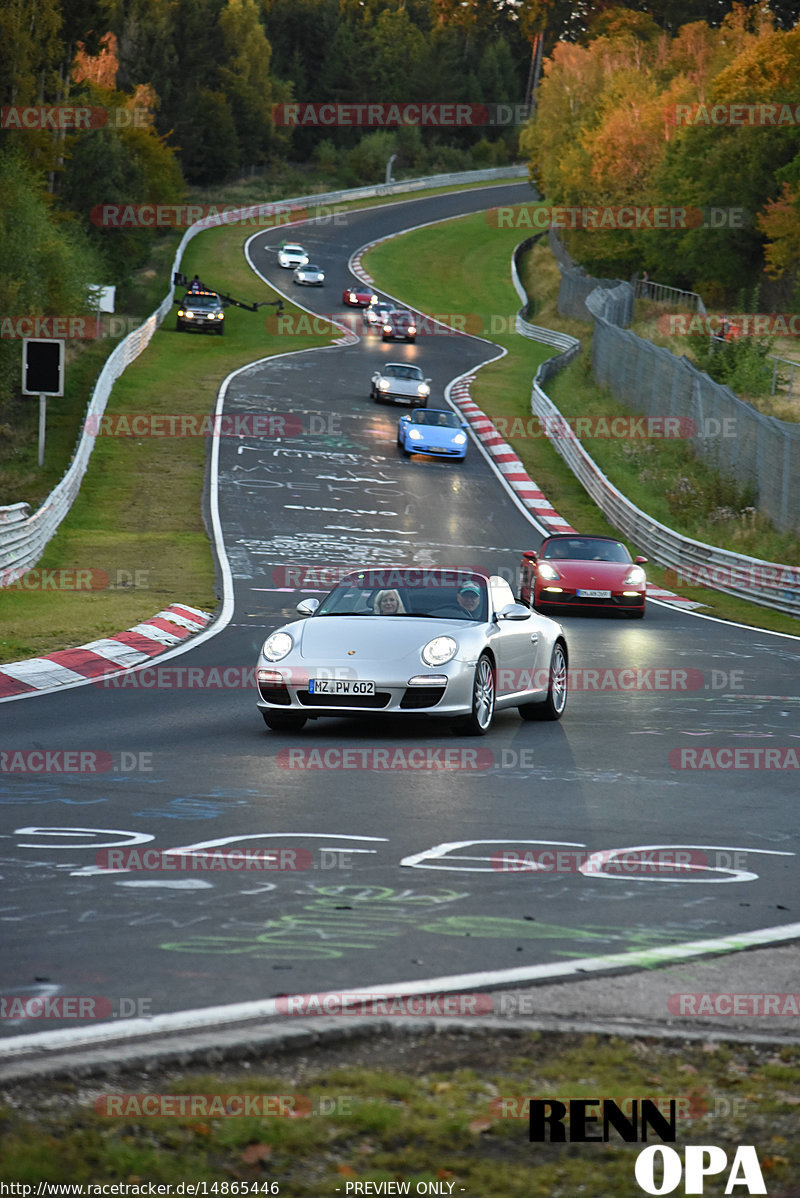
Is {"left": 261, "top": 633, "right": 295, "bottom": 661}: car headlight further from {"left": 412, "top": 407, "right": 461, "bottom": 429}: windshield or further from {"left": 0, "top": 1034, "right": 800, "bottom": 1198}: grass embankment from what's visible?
{"left": 412, "top": 407, "right": 461, "bottom": 429}: windshield

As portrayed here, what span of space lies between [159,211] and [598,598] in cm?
6917

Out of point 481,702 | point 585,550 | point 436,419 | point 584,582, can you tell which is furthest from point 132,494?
point 481,702

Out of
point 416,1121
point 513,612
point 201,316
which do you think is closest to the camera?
point 416,1121

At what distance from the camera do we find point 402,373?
166ft

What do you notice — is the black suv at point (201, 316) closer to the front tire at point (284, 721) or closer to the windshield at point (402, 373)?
the windshield at point (402, 373)

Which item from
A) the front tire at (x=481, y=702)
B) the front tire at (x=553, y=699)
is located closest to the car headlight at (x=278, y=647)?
the front tire at (x=481, y=702)

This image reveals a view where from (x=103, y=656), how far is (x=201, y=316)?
48823 millimetres

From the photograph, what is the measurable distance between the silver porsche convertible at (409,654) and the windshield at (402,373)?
121 ft

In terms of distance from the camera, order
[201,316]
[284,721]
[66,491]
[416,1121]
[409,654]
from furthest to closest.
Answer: [201,316], [66,491], [284,721], [409,654], [416,1121]

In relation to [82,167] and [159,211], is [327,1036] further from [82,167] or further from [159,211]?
[159,211]

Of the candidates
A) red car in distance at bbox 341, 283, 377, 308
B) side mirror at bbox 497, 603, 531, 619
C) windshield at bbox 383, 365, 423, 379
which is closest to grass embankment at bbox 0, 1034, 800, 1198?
side mirror at bbox 497, 603, 531, 619

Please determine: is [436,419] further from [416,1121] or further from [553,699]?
[416,1121]

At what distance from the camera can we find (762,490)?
31.0 metres

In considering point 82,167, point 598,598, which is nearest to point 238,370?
point 82,167
